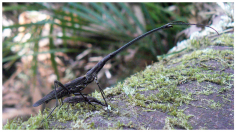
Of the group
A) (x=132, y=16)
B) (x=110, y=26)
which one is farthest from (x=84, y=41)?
(x=132, y=16)

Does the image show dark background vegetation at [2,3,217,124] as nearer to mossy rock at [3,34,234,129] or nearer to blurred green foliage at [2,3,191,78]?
blurred green foliage at [2,3,191,78]

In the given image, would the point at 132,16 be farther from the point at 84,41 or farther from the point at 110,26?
the point at 84,41

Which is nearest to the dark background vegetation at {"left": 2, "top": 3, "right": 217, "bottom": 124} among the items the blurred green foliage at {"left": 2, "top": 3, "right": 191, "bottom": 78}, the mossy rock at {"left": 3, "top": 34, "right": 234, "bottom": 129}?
the blurred green foliage at {"left": 2, "top": 3, "right": 191, "bottom": 78}

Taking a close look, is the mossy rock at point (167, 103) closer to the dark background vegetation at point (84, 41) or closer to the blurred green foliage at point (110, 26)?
the dark background vegetation at point (84, 41)

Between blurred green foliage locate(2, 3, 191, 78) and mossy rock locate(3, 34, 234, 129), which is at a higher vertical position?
blurred green foliage locate(2, 3, 191, 78)

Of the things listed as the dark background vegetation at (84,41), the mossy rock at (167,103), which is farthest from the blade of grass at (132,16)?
the mossy rock at (167,103)
